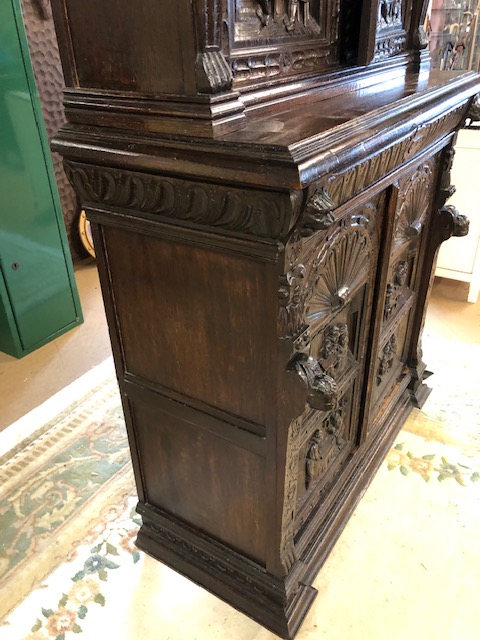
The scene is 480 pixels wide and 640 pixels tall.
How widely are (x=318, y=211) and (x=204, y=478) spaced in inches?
30.4

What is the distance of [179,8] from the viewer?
0.80 metres

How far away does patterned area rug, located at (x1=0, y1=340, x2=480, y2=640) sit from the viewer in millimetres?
1362

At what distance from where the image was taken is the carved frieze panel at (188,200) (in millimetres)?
829

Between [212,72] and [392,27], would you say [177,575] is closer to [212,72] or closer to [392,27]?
[212,72]

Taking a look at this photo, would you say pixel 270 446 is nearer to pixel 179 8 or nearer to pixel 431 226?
pixel 179 8

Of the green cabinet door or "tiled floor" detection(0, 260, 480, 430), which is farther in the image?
"tiled floor" detection(0, 260, 480, 430)

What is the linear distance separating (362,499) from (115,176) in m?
1.28

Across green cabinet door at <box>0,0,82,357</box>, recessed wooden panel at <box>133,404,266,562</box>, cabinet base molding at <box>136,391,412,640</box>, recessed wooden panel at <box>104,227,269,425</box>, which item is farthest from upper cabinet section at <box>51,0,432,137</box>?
green cabinet door at <box>0,0,82,357</box>

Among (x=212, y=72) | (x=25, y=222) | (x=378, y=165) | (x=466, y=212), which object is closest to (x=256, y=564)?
(x=378, y=165)

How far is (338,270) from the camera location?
116cm

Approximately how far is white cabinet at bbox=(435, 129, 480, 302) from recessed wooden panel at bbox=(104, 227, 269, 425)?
2.05 metres

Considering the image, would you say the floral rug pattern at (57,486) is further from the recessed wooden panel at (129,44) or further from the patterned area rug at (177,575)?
the recessed wooden panel at (129,44)

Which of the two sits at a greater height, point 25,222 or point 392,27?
point 392,27

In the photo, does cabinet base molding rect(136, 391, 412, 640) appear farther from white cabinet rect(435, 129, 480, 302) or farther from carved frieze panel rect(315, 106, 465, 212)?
white cabinet rect(435, 129, 480, 302)
